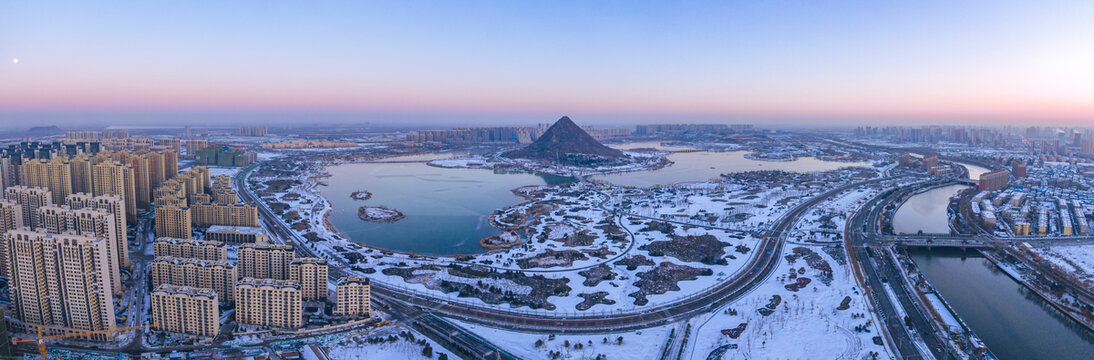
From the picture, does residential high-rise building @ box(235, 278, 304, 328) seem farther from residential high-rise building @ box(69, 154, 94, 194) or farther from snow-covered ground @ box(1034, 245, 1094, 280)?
snow-covered ground @ box(1034, 245, 1094, 280)

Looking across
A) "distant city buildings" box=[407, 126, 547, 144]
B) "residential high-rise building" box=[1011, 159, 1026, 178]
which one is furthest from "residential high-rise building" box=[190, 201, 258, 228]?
"distant city buildings" box=[407, 126, 547, 144]

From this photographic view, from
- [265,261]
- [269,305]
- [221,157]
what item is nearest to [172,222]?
[265,261]

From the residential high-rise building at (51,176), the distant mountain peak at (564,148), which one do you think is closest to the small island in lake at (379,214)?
the residential high-rise building at (51,176)

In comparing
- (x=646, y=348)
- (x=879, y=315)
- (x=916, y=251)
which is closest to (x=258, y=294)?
(x=646, y=348)

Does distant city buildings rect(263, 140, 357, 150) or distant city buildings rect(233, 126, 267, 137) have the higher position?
distant city buildings rect(233, 126, 267, 137)

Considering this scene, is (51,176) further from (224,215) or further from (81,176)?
(224,215)

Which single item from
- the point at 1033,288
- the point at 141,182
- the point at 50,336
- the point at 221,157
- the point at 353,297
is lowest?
the point at 1033,288

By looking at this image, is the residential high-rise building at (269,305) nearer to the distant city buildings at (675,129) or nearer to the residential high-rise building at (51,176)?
the residential high-rise building at (51,176)
